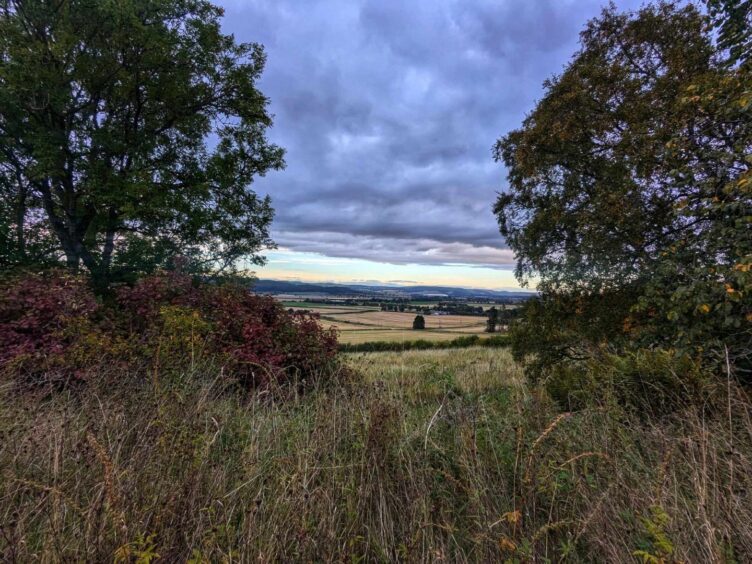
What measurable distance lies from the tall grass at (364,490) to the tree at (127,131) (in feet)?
32.1

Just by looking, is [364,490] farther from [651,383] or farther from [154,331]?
Result: [154,331]

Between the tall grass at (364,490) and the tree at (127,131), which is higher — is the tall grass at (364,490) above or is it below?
below

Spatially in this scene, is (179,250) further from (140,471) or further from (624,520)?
(624,520)

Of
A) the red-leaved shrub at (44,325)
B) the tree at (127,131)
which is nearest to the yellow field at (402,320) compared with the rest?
the tree at (127,131)

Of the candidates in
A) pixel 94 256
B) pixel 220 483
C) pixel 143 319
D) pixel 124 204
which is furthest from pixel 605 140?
pixel 94 256

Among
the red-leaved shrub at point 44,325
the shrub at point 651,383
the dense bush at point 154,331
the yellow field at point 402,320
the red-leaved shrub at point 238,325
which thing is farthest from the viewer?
the yellow field at point 402,320

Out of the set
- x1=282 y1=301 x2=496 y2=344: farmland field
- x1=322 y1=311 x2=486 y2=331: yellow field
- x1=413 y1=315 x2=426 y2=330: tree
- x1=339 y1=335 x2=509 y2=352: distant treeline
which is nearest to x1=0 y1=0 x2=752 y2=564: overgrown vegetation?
x1=339 y1=335 x2=509 y2=352: distant treeline

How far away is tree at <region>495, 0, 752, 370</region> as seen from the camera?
4.54m

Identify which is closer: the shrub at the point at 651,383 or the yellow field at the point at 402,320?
the shrub at the point at 651,383

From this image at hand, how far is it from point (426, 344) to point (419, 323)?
5.44m

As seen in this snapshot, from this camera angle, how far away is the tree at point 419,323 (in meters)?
32.9

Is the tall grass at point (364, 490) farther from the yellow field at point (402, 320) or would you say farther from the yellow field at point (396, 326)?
the yellow field at point (402, 320)

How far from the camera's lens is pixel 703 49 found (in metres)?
7.73

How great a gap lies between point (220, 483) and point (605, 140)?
10617mm
